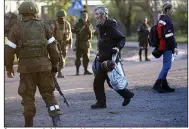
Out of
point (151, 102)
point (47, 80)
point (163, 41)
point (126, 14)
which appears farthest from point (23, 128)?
point (126, 14)

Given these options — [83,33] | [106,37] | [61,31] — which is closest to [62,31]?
[61,31]

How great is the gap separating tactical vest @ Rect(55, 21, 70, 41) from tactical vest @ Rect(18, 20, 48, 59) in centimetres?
626

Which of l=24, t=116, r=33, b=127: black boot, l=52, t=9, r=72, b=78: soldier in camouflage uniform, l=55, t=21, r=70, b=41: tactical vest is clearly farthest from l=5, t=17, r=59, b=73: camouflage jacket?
l=55, t=21, r=70, b=41: tactical vest

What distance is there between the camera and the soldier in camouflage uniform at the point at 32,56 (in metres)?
6.93

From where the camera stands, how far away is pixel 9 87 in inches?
480

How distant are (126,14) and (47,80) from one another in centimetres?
5315

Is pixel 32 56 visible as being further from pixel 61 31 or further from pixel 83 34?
pixel 83 34

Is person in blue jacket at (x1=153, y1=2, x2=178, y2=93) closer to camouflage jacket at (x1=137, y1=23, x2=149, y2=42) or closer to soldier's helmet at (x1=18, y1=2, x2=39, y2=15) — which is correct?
soldier's helmet at (x1=18, y1=2, x2=39, y2=15)

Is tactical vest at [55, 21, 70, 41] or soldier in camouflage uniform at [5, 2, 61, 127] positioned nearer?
soldier in camouflage uniform at [5, 2, 61, 127]

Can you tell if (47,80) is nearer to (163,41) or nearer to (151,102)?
(151,102)

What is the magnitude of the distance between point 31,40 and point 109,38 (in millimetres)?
1735

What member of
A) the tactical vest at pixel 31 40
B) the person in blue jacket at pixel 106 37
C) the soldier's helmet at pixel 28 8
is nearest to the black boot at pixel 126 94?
the person in blue jacket at pixel 106 37

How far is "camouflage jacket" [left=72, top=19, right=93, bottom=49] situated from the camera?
1438cm

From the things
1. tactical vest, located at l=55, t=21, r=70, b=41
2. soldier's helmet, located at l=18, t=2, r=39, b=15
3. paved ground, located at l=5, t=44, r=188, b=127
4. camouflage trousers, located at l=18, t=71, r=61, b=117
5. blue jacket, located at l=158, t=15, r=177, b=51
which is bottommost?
paved ground, located at l=5, t=44, r=188, b=127
